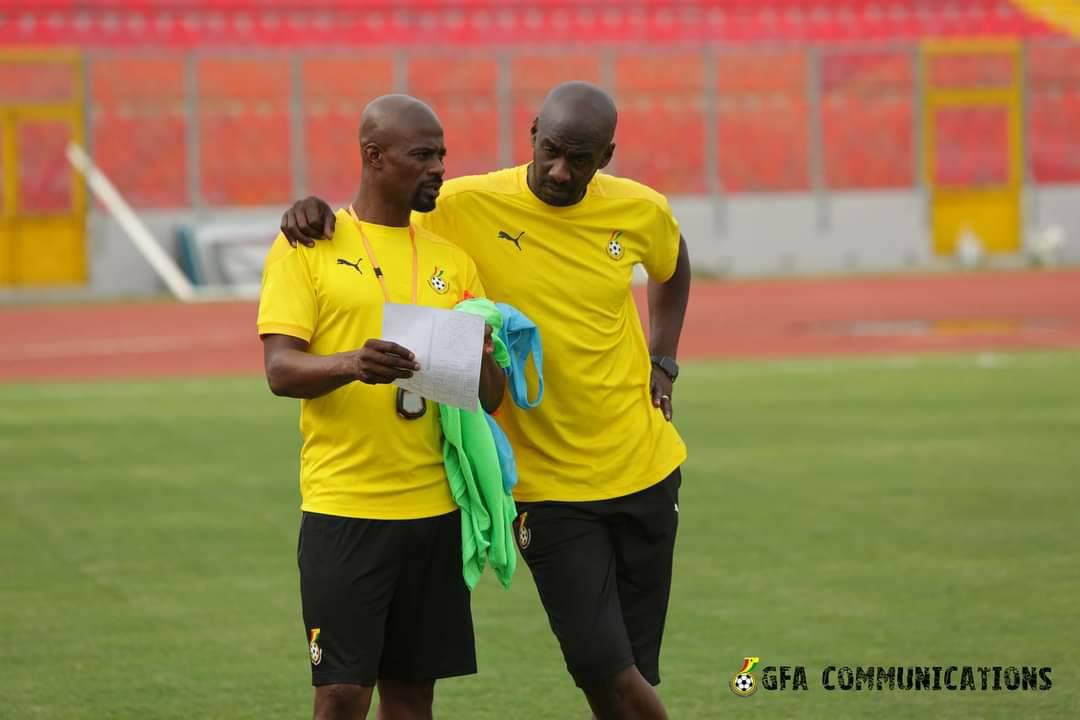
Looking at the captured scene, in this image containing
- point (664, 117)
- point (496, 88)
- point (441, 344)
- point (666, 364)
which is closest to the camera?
point (441, 344)

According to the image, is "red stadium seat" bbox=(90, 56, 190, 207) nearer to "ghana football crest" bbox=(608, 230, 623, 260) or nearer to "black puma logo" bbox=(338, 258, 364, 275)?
"ghana football crest" bbox=(608, 230, 623, 260)

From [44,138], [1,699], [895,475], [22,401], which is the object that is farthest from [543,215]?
[44,138]

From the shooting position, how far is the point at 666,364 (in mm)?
5406

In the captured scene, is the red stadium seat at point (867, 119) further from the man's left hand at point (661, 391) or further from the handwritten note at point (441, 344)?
the handwritten note at point (441, 344)

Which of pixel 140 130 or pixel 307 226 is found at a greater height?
pixel 140 130

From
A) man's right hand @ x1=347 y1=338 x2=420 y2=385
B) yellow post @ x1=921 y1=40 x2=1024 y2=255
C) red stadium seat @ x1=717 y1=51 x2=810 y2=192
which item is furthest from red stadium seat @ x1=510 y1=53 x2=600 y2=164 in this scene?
man's right hand @ x1=347 y1=338 x2=420 y2=385

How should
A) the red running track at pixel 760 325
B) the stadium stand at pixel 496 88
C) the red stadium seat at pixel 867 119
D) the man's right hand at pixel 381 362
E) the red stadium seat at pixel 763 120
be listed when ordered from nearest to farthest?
the man's right hand at pixel 381 362 → the red running track at pixel 760 325 → the stadium stand at pixel 496 88 → the red stadium seat at pixel 763 120 → the red stadium seat at pixel 867 119

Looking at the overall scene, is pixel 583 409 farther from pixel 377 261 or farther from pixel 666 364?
pixel 377 261

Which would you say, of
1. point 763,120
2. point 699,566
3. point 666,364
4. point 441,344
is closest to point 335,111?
point 763,120

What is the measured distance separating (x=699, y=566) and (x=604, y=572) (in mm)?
3685

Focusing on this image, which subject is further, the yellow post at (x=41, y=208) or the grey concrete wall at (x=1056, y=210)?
the grey concrete wall at (x=1056, y=210)

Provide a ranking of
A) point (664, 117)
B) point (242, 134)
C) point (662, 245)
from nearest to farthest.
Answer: point (662, 245)
point (242, 134)
point (664, 117)

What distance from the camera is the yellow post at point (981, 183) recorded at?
108ft

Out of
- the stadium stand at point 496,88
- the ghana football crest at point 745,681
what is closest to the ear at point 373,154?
the ghana football crest at point 745,681
